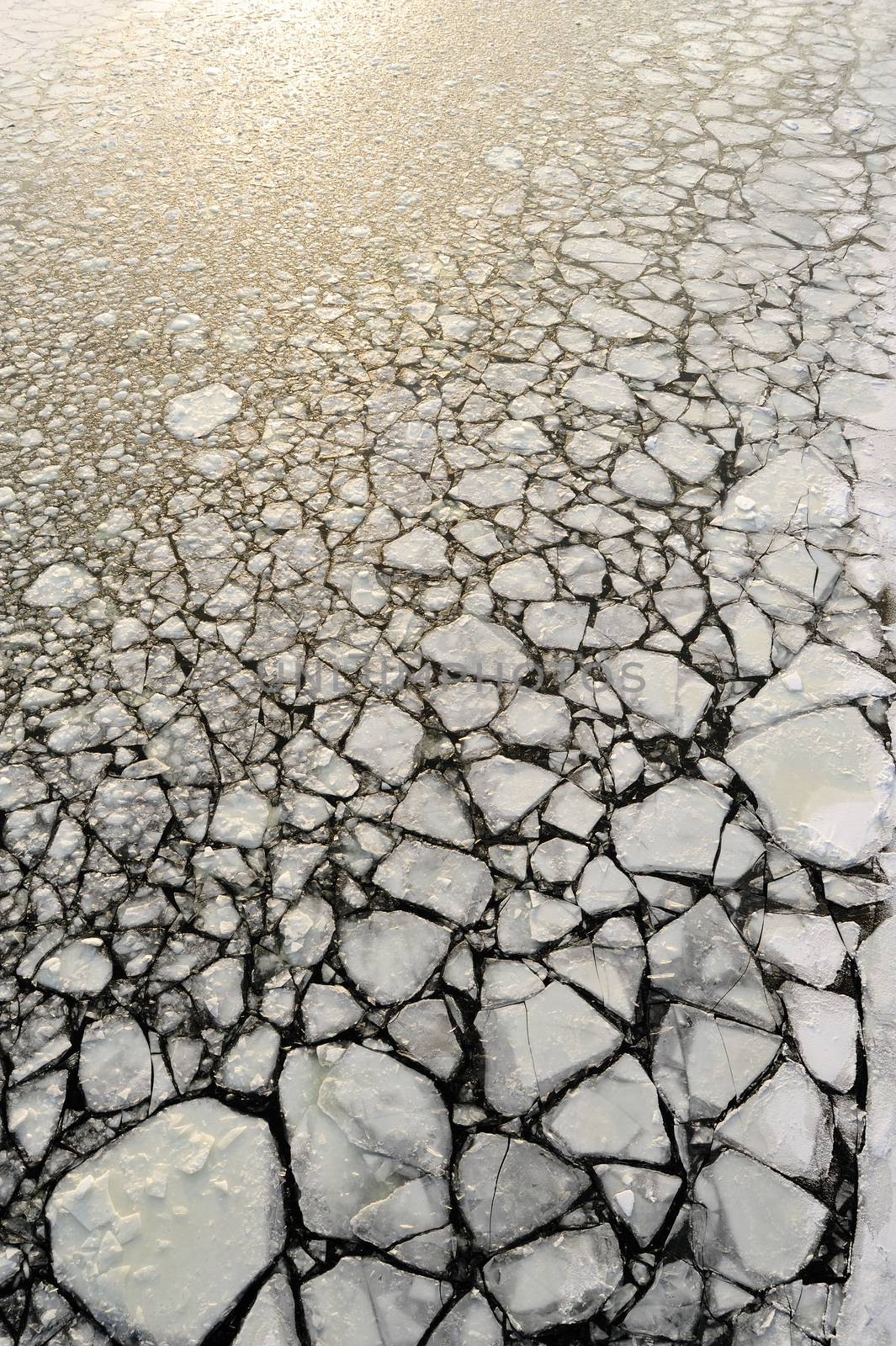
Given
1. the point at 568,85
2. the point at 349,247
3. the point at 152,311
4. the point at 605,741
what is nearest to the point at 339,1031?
the point at 605,741

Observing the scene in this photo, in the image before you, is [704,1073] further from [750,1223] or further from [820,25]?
[820,25]

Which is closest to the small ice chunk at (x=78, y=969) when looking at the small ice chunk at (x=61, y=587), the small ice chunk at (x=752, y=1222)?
the small ice chunk at (x=61, y=587)

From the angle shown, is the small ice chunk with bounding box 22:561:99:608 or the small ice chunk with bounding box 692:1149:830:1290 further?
the small ice chunk with bounding box 22:561:99:608

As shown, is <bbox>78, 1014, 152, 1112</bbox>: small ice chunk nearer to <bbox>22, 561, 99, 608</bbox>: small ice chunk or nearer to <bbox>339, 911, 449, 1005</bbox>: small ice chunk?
<bbox>339, 911, 449, 1005</bbox>: small ice chunk

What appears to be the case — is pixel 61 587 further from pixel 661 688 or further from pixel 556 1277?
pixel 556 1277

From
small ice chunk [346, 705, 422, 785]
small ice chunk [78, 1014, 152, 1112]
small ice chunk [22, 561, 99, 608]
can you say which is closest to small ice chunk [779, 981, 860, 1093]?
small ice chunk [346, 705, 422, 785]

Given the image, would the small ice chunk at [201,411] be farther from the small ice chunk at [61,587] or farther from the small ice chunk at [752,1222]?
the small ice chunk at [752,1222]

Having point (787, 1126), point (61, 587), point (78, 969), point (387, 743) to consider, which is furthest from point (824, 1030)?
point (61, 587)

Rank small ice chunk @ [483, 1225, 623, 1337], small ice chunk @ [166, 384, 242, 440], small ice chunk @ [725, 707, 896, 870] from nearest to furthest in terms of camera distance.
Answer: small ice chunk @ [483, 1225, 623, 1337] < small ice chunk @ [725, 707, 896, 870] < small ice chunk @ [166, 384, 242, 440]
